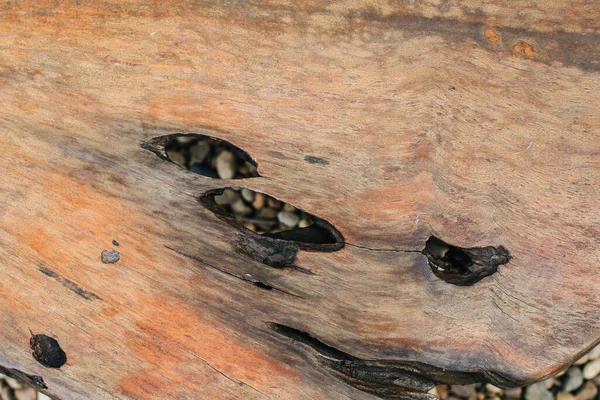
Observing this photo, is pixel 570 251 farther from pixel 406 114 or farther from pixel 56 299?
pixel 56 299

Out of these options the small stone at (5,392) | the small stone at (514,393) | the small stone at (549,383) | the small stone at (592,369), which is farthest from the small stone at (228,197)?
the small stone at (592,369)

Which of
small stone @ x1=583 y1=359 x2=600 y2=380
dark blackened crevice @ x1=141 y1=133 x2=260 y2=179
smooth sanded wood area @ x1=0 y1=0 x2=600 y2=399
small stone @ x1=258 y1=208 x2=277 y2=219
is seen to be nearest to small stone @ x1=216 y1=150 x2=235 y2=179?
dark blackened crevice @ x1=141 y1=133 x2=260 y2=179

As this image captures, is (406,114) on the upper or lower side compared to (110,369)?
upper

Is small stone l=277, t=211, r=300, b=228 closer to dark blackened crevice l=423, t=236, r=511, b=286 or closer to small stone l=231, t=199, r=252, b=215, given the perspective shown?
small stone l=231, t=199, r=252, b=215

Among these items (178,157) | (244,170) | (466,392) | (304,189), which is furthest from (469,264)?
(178,157)

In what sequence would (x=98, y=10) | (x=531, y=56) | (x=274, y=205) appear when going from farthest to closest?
(x=274, y=205) < (x=98, y=10) < (x=531, y=56)

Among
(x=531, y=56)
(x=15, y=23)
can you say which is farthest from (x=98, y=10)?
(x=531, y=56)
